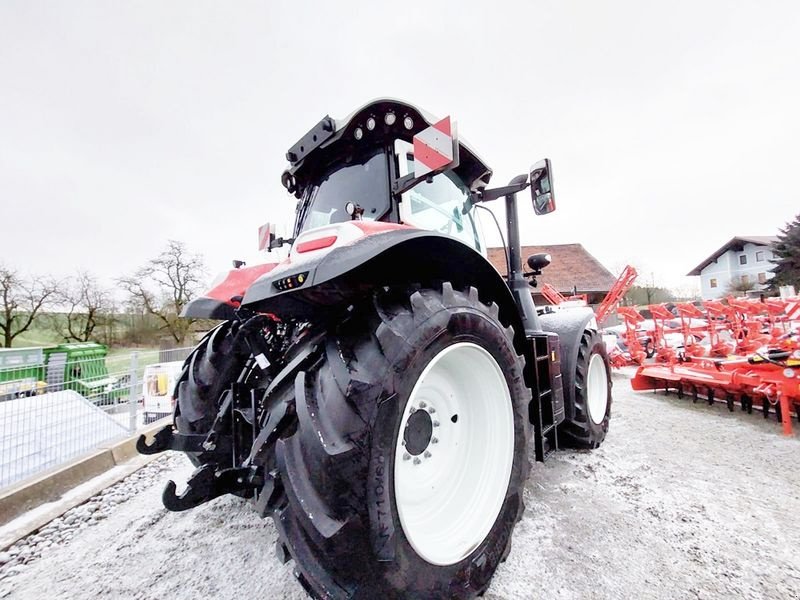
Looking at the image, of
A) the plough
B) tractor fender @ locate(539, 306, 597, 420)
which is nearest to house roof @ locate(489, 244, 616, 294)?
the plough

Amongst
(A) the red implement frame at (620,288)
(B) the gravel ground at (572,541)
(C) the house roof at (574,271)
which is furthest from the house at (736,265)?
(B) the gravel ground at (572,541)

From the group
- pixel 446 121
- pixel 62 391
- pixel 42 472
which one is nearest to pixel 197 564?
pixel 42 472

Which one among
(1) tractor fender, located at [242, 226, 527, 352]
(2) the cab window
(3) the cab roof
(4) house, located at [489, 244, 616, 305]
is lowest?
(1) tractor fender, located at [242, 226, 527, 352]

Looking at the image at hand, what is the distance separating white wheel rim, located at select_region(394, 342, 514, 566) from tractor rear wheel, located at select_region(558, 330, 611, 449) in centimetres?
147

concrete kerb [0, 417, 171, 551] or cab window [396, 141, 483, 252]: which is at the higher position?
cab window [396, 141, 483, 252]

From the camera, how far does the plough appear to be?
3.78 m

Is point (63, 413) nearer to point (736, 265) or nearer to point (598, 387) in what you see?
point (598, 387)

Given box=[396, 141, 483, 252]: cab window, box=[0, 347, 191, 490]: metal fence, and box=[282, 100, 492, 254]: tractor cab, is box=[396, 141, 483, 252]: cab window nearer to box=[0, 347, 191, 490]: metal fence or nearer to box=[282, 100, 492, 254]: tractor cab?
box=[282, 100, 492, 254]: tractor cab

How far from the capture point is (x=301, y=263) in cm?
138

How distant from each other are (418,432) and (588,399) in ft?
7.71

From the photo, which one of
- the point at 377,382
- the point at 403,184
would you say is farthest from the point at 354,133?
the point at 377,382

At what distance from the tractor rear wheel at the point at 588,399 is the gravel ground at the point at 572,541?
7.1 inches

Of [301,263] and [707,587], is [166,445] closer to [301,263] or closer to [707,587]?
[301,263]

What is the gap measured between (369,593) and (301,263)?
111 centimetres
